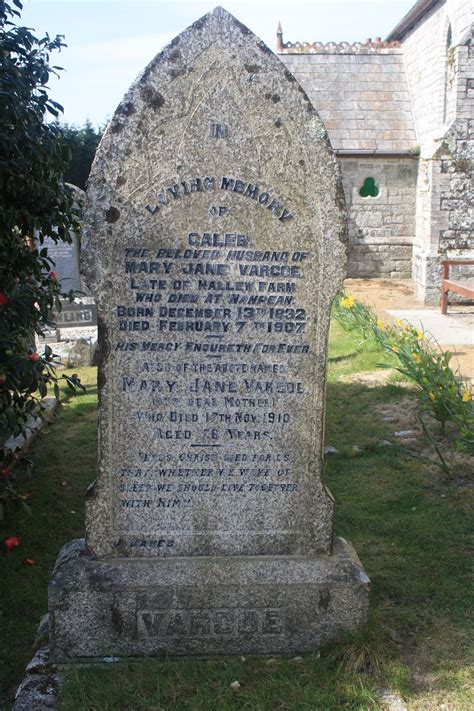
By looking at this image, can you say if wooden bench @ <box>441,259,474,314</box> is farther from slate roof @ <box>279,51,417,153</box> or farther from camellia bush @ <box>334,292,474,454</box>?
slate roof @ <box>279,51,417,153</box>

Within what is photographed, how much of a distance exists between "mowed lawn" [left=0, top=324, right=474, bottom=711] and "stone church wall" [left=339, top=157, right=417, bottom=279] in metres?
10.9

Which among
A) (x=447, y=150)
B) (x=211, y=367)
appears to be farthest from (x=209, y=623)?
(x=447, y=150)

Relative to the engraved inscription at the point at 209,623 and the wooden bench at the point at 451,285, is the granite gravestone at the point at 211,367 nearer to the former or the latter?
the engraved inscription at the point at 209,623

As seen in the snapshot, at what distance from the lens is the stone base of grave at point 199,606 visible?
310 centimetres

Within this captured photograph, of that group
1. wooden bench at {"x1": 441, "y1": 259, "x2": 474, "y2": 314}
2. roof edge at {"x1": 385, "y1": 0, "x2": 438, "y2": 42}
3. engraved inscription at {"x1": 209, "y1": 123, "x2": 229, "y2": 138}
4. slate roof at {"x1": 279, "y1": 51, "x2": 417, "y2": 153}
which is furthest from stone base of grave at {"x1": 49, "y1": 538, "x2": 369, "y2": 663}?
roof edge at {"x1": 385, "y1": 0, "x2": 438, "y2": 42}

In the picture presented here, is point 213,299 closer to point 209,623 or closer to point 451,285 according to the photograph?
point 209,623

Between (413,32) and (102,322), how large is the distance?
653 inches

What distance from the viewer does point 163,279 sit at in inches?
121

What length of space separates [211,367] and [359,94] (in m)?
16.0

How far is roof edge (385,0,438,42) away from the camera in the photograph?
15469mm

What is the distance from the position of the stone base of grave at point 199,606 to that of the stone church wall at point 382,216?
1382cm

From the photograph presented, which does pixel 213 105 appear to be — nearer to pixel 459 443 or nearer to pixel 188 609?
pixel 188 609

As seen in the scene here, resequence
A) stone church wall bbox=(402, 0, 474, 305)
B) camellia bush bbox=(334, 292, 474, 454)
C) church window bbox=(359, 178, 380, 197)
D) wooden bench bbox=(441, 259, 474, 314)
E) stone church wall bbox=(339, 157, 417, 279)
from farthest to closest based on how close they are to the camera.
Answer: church window bbox=(359, 178, 380, 197) → stone church wall bbox=(339, 157, 417, 279) → stone church wall bbox=(402, 0, 474, 305) → wooden bench bbox=(441, 259, 474, 314) → camellia bush bbox=(334, 292, 474, 454)

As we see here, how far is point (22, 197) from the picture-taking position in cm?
414
